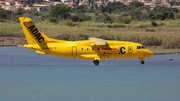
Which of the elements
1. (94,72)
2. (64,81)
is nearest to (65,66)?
(94,72)

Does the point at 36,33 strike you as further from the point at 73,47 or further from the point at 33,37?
the point at 73,47

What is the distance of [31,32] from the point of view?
51.3 metres

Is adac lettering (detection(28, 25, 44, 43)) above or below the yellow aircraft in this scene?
above

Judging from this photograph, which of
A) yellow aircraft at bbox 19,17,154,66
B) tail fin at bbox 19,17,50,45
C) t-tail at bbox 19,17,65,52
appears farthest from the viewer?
yellow aircraft at bbox 19,17,154,66

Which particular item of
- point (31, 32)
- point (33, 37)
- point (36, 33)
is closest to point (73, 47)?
point (36, 33)

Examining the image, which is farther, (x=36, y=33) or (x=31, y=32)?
(x=36, y=33)

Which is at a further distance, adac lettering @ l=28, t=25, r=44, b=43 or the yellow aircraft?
the yellow aircraft

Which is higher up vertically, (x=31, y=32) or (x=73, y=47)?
(x=31, y=32)

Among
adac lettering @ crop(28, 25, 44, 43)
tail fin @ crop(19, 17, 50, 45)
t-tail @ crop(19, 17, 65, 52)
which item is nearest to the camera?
tail fin @ crop(19, 17, 50, 45)

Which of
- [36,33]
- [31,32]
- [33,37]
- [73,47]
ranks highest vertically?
[31,32]

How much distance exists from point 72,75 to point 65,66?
6.65 metres

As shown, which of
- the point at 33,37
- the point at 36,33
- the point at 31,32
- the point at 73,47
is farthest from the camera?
the point at 36,33

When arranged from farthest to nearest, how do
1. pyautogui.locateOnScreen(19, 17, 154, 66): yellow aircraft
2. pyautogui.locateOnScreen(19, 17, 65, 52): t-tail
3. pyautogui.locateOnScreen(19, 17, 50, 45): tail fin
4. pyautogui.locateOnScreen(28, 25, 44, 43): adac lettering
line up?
1. pyautogui.locateOnScreen(19, 17, 154, 66): yellow aircraft
2. pyautogui.locateOnScreen(28, 25, 44, 43): adac lettering
3. pyautogui.locateOnScreen(19, 17, 65, 52): t-tail
4. pyautogui.locateOnScreen(19, 17, 50, 45): tail fin

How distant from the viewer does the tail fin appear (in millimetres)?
50612
